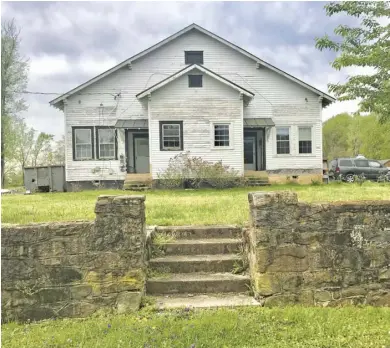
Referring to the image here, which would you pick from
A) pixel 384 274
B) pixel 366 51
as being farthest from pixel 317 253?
pixel 366 51

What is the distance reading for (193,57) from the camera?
1991 centimetres

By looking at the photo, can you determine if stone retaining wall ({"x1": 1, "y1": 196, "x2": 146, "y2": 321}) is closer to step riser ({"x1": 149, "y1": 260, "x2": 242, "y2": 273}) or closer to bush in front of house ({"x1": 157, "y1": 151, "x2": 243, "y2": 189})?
step riser ({"x1": 149, "y1": 260, "x2": 242, "y2": 273})

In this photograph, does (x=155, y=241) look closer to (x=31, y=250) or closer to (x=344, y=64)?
(x=31, y=250)

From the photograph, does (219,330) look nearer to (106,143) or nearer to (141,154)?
(106,143)

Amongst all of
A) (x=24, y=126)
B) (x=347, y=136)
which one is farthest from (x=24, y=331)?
(x=347, y=136)

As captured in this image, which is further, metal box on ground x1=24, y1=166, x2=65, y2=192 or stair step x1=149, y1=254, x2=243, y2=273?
Answer: metal box on ground x1=24, y1=166, x2=65, y2=192

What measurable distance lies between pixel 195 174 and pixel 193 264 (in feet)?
39.8

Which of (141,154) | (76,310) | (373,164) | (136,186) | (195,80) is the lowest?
(76,310)

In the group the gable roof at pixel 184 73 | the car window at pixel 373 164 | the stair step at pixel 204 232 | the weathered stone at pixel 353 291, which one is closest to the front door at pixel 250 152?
the gable roof at pixel 184 73

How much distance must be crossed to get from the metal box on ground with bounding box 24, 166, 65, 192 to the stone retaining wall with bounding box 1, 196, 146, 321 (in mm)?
15667

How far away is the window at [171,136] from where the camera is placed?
17656 millimetres

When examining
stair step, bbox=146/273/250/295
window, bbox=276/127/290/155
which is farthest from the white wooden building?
stair step, bbox=146/273/250/295

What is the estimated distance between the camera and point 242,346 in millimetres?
3480

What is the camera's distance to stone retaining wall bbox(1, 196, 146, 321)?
425cm
